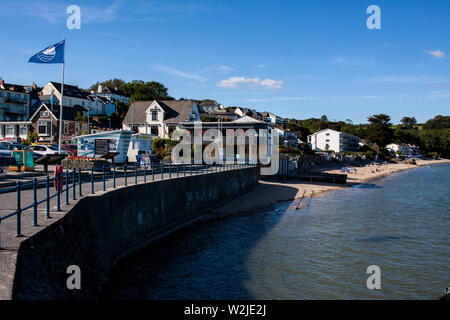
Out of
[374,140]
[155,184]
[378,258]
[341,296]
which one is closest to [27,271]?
[341,296]

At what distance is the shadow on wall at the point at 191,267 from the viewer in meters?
12.4

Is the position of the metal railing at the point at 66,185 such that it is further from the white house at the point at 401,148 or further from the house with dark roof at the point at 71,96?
the white house at the point at 401,148

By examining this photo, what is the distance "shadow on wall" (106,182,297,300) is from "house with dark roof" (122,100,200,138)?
40030 millimetres

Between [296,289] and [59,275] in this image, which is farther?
[296,289]

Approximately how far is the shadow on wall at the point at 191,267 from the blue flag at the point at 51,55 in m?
15.8

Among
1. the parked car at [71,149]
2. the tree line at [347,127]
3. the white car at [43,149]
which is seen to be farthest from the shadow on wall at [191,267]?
the tree line at [347,127]

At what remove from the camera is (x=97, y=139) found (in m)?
31.9

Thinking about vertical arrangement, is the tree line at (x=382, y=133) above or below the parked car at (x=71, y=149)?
above

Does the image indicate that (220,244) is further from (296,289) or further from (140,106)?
(140,106)

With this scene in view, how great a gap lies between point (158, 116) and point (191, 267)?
157 ft

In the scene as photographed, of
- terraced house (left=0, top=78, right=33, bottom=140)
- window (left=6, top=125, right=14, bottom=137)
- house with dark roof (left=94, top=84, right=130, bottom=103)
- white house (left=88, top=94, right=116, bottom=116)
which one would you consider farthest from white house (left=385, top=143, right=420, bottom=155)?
window (left=6, top=125, right=14, bottom=137)

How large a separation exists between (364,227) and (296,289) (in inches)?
507

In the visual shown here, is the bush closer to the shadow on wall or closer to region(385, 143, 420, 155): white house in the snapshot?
the shadow on wall

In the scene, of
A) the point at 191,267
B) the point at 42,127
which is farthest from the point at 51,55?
the point at 42,127
